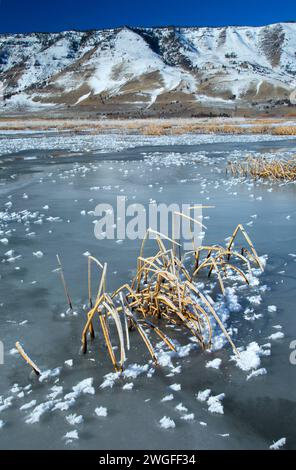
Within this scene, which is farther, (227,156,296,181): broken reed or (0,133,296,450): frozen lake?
(227,156,296,181): broken reed

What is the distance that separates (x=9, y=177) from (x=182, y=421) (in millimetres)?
16467

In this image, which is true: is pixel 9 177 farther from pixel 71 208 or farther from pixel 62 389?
pixel 62 389

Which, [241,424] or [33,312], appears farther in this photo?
[33,312]

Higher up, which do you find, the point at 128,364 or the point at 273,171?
the point at 273,171

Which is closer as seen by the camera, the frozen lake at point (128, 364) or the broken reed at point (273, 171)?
the frozen lake at point (128, 364)

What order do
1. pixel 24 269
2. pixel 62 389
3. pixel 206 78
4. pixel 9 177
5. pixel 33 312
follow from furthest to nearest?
pixel 206 78, pixel 9 177, pixel 24 269, pixel 33 312, pixel 62 389

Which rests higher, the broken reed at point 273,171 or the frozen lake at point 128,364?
the broken reed at point 273,171

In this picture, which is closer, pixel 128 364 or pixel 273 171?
pixel 128 364

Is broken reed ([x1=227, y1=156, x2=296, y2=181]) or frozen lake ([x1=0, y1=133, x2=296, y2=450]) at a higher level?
broken reed ([x1=227, y1=156, x2=296, y2=181])

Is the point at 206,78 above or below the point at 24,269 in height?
above

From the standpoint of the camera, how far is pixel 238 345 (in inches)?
186
